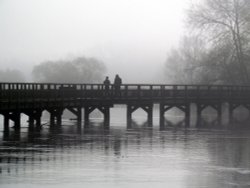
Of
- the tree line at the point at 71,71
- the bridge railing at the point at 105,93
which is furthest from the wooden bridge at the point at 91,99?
the tree line at the point at 71,71

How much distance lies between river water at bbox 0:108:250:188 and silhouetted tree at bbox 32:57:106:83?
107526 mm

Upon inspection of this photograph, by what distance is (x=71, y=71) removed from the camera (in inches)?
5792

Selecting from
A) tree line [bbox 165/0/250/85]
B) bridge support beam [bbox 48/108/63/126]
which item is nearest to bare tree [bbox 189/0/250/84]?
tree line [bbox 165/0/250/85]

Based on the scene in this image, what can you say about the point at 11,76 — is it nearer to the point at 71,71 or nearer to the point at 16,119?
the point at 71,71

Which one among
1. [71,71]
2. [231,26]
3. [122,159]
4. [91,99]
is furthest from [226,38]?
[71,71]

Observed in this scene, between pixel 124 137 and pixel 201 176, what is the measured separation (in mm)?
14060

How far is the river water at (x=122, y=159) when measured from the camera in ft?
62.5

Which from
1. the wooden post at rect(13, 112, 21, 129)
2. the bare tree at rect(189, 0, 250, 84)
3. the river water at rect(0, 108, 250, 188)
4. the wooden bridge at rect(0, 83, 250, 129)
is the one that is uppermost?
the bare tree at rect(189, 0, 250, 84)

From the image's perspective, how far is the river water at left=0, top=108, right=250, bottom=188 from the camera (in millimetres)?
19047

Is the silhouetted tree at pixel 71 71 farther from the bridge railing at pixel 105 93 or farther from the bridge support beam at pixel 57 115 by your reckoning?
the bridge support beam at pixel 57 115

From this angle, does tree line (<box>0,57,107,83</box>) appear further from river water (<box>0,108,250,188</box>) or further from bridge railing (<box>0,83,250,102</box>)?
river water (<box>0,108,250,188</box>)

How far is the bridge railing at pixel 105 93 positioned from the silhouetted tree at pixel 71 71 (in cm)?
8489

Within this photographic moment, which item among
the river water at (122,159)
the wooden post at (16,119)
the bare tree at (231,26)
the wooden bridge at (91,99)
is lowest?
the river water at (122,159)

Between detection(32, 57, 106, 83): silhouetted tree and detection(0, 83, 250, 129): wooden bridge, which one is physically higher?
detection(32, 57, 106, 83): silhouetted tree
